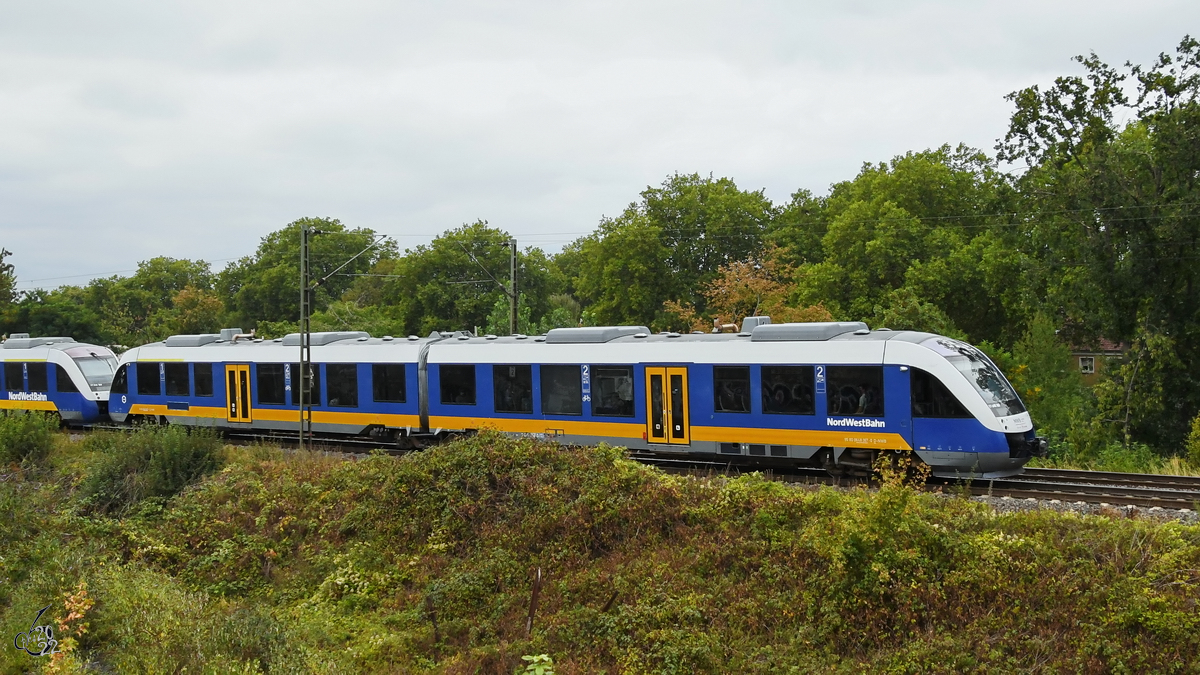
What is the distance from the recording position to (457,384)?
20.6m

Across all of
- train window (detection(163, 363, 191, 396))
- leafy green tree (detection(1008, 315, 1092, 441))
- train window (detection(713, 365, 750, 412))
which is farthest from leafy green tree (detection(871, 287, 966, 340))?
train window (detection(163, 363, 191, 396))

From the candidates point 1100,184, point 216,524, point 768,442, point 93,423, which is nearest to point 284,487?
point 216,524

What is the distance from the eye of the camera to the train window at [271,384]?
2358 centimetres

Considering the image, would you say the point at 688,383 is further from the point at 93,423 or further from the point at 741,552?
the point at 93,423

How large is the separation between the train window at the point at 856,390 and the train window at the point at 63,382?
24062mm

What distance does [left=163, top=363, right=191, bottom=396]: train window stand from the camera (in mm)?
25359

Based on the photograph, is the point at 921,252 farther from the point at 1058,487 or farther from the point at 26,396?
the point at 26,396

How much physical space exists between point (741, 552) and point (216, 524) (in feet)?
32.8

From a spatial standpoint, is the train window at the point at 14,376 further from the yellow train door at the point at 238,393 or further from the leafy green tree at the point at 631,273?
the leafy green tree at the point at 631,273

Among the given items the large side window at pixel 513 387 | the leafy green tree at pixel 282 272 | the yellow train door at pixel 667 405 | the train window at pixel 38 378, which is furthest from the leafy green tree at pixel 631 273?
the yellow train door at pixel 667 405

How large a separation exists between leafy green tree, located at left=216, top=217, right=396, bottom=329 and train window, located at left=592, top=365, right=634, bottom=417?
4604 cm

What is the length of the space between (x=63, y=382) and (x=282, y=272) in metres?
34.7

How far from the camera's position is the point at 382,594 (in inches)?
550

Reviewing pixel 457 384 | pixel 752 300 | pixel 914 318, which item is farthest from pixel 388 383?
pixel 914 318
